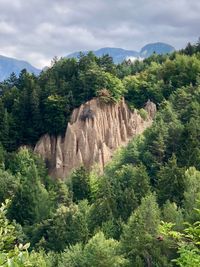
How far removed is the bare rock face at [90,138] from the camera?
6631 cm

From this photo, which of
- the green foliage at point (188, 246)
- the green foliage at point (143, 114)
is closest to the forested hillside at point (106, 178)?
the green foliage at point (188, 246)

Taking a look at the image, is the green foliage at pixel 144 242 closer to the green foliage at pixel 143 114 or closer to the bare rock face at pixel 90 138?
the bare rock face at pixel 90 138

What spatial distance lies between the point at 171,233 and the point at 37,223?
40873 millimetres

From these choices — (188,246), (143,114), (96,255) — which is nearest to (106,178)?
(96,255)

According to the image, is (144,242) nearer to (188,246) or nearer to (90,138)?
(188,246)

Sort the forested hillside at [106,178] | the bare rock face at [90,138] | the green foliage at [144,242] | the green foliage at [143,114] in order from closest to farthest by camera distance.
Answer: the green foliage at [144,242], the forested hillside at [106,178], the bare rock face at [90,138], the green foliage at [143,114]

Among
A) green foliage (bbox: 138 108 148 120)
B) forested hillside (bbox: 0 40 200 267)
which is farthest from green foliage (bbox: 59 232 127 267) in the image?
green foliage (bbox: 138 108 148 120)

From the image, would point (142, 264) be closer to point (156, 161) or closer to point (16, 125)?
point (156, 161)

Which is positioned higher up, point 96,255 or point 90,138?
point 90,138

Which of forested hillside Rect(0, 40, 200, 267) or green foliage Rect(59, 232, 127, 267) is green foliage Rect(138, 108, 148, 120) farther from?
green foliage Rect(59, 232, 127, 267)

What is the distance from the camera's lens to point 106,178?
5197cm

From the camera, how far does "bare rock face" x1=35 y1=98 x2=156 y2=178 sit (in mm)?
66312

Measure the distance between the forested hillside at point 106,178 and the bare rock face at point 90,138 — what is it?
164 cm

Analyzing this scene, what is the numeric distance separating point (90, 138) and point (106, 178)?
54.7 ft
